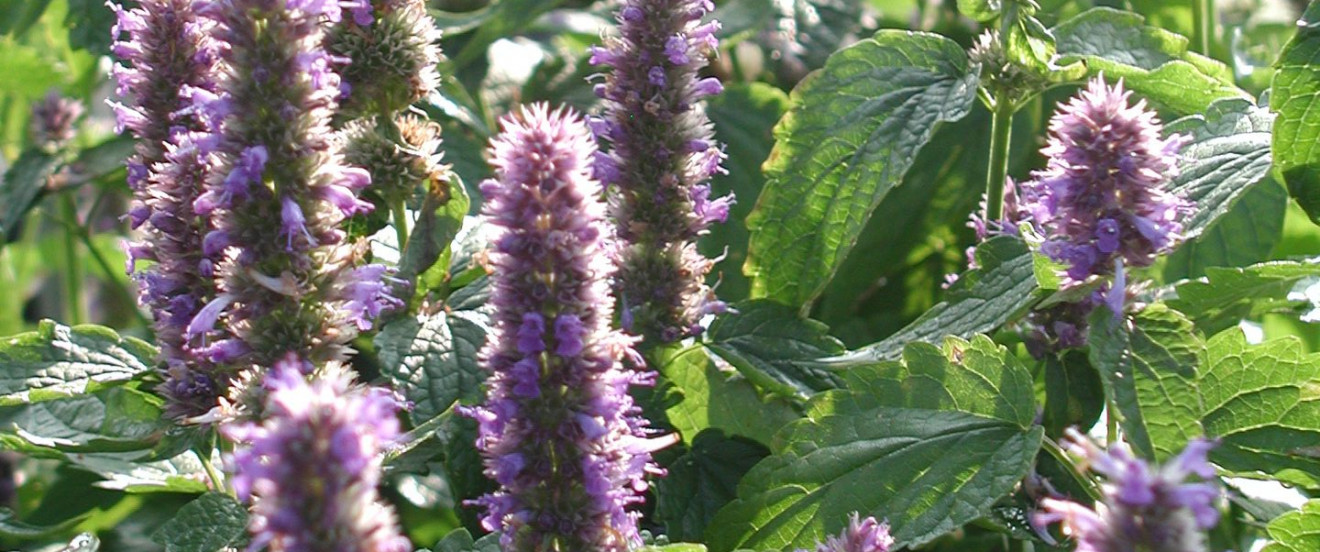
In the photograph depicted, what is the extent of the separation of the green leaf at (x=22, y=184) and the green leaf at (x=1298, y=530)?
1697 mm

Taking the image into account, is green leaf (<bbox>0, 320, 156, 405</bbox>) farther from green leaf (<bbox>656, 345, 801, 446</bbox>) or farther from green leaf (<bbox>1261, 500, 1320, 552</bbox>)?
green leaf (<bbox>1261, 500, 1320, 552</bbox>)

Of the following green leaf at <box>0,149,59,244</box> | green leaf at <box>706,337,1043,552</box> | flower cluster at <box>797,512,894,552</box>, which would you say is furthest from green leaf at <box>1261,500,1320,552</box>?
A: green leaf at <box>0,149,59,244</box>

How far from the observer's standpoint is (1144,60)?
1.79m

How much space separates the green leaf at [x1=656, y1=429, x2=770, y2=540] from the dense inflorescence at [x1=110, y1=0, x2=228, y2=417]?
45cm

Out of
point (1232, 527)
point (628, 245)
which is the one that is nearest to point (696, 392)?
point (628, 245)

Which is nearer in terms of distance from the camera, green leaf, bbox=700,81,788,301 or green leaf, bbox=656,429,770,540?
green leaf, bbox=656,429,770,540

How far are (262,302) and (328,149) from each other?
15 centimetres

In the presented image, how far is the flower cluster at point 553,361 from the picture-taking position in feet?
3.37

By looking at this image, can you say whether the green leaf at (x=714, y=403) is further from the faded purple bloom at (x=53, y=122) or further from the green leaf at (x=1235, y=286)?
the faded purple bloom at (x=53, y=122)

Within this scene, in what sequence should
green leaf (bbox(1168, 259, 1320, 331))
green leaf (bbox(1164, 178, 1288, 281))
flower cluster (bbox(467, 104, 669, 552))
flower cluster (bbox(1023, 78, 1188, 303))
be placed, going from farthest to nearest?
green leaf (bbox(1164, 178, 1288, 281))
green leaf (bbox(1168, 259, 1320, 331))
flower cluster (bbox(1023, 78, 1188, 303))
flower cluster (bbox(467, 104, 669, 552))

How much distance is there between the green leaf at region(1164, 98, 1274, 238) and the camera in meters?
1.46

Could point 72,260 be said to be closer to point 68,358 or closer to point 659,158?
point 68,358

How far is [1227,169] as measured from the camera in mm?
1513

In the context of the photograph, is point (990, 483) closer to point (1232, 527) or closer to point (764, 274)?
point (764, 274)
